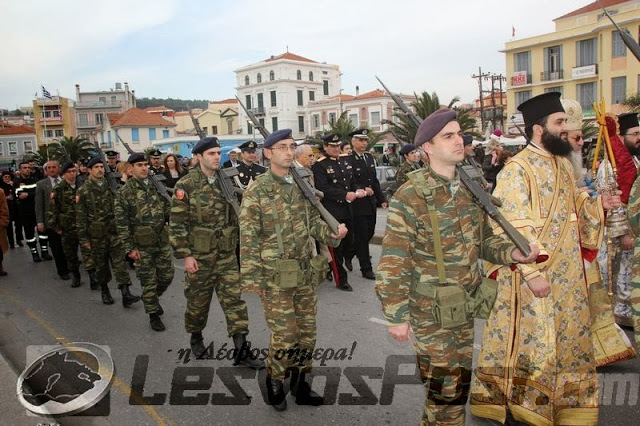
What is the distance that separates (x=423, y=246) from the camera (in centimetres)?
321

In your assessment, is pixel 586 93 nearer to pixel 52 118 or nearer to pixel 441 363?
pixel 441 363

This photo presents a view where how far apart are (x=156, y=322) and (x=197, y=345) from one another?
1160 mm

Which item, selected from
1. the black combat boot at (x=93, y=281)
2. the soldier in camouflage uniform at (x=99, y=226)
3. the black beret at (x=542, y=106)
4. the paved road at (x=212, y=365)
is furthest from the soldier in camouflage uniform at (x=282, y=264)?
the black combat boot at (x=93, y=281)

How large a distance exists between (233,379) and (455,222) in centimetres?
272

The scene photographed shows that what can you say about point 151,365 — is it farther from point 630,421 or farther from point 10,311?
point 630,421

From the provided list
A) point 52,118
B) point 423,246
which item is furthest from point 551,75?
point 52,118

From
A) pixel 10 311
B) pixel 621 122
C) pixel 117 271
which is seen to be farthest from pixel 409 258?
pixel 10 311

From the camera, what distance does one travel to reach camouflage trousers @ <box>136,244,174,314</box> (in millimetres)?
6375

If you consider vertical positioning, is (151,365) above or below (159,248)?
below

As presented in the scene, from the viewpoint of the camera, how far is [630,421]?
3.72 m

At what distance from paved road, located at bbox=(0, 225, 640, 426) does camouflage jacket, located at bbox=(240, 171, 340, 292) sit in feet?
3.53

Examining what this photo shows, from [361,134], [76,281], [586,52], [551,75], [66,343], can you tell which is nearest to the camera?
[66,343]

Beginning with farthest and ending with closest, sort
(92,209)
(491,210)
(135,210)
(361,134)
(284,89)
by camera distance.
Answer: (284,89), (361,134), (92,209), (135,210), (491,210)

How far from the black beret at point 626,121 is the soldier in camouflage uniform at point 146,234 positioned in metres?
5.19
